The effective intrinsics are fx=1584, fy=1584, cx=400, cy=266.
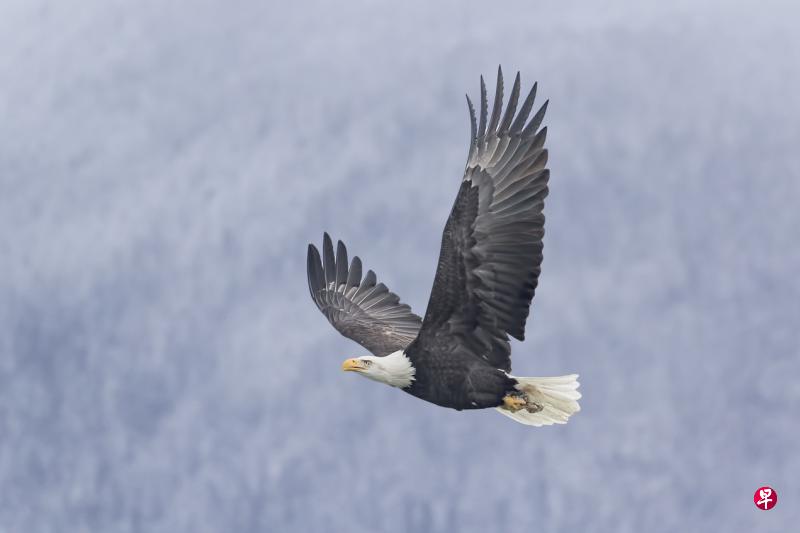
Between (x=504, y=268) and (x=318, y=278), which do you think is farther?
(x=318, y=278)

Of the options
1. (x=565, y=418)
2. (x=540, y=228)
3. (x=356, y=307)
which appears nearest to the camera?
(x=540, y=228)

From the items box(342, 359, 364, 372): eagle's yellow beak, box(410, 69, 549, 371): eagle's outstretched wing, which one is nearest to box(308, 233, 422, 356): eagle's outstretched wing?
box(342, 359, 364, 372): eagle's yellow beak

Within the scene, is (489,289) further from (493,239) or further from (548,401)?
(548,401)

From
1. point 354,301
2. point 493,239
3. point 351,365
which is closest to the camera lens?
point 493,239

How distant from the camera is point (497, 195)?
16703 mm

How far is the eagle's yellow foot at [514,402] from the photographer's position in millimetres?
17594

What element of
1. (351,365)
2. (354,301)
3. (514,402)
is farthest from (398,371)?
(354,301)

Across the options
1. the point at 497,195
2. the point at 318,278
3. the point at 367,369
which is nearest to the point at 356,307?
the point at 318,278

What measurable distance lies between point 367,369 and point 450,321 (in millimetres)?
1165

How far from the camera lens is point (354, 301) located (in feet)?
68.7

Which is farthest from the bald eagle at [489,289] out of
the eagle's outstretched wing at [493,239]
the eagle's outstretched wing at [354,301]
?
the eagle's outstretched wing at [354,301]

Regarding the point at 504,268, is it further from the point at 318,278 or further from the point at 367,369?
the point at 318,278

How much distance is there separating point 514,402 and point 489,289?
1.55 metres

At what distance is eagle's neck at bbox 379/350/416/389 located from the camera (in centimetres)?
1738
